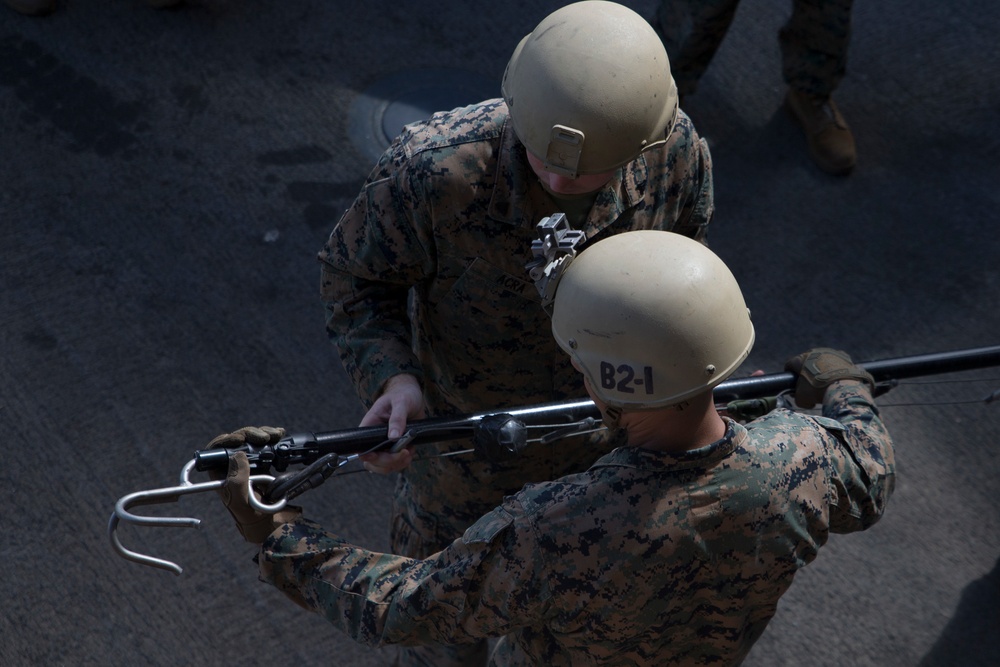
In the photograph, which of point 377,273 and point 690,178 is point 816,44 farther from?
point 377,273

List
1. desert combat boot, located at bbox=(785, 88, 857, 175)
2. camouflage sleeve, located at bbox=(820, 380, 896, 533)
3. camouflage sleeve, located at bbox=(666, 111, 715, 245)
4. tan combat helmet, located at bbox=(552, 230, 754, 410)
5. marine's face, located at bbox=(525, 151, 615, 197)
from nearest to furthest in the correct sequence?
tan combat helmet, located at bbox=(552, 230, 754, 410)
camouflage sleeve, located at bbox=(820, 380, 896, 533)
marine's face, located at bbox=(525, 151, 615, 197)
camouflage sleeve, located at bbox=(666, 111, 715, 245)
desert combat boot, located at bbox=(785, 88, 857, 175)

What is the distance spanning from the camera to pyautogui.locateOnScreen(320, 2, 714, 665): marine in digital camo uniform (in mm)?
2076

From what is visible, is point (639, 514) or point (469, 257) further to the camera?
point (469, 257)

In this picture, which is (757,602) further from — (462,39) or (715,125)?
(462,39)

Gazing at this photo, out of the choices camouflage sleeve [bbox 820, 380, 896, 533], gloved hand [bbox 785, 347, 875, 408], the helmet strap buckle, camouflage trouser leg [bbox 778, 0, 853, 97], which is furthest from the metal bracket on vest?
camouflage trouser leg [bbox 778, 0, 853, 97]

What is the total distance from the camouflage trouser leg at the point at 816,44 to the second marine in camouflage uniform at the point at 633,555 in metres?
3.38

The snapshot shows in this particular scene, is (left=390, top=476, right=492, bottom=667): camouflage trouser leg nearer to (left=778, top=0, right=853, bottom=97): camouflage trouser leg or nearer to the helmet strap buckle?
the helmet strap buckle

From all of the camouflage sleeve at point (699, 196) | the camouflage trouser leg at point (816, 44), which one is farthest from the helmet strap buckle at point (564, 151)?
the camouflage trouser leg at point (816, 44)

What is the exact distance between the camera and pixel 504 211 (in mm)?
2361

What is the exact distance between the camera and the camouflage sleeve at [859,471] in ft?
6.59

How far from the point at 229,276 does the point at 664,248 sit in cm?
291

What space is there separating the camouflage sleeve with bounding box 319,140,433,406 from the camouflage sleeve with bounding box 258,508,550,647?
51 cm

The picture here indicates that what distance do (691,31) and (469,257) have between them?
294 centimetres

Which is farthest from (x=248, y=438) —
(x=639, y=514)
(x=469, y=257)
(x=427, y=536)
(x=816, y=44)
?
(x=816, y=44)
